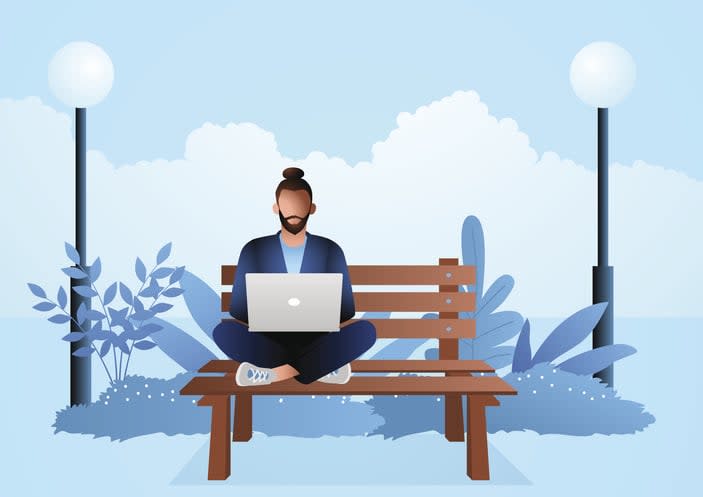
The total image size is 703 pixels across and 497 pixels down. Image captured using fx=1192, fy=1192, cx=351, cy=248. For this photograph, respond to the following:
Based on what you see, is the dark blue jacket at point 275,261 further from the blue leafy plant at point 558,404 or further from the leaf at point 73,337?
the leaf at point 73,337

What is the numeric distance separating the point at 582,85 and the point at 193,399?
341cm

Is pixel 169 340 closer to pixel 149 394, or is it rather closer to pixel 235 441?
pixel 149 394

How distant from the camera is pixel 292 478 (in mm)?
6523

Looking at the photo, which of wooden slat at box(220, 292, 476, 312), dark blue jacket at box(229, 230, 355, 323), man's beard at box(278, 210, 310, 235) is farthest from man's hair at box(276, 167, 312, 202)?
wooden slat at box(220, 292, 476, 312)

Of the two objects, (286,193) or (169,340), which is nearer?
(286,193)

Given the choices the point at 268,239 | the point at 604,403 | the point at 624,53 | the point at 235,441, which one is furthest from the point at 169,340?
the point at 624,53

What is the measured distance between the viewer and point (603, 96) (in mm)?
8211

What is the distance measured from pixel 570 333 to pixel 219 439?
9.59 ft

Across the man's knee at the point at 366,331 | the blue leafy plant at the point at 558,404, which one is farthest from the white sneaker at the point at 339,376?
the blue leafy plant at the point at 558,404

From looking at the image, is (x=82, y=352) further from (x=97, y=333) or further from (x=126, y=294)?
(x=126, y=294)

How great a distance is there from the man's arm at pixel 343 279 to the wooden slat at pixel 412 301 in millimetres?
868

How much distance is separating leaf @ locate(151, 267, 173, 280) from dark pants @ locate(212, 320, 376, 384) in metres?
1.77

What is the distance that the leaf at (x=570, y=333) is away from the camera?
825 centimetres

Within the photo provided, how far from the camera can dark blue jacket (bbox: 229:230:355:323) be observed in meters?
6.71
